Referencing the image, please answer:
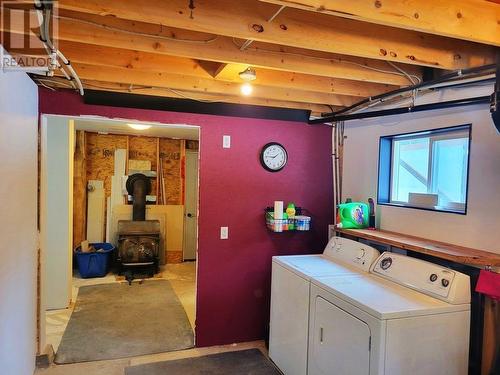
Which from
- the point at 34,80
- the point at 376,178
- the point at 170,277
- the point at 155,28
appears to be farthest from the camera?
the point at 170,277

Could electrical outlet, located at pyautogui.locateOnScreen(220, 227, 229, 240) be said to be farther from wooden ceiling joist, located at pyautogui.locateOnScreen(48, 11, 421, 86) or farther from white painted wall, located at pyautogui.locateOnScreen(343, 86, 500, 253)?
wooden ceiling joist, located at pyautogui.locateOnScreen(48, 11, 421, 86)

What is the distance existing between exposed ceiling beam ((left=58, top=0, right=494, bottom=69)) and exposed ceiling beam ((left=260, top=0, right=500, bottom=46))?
33cm

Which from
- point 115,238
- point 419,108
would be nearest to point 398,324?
point 419,108

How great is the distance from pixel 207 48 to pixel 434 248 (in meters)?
1.82

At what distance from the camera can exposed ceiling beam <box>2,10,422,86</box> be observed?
1.78 m

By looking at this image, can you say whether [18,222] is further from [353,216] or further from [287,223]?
[353,216]

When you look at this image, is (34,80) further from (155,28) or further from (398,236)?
(398,236)

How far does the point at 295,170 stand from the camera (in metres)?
3.55

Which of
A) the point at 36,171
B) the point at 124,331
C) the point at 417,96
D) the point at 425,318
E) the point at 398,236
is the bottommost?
the point at 124,331

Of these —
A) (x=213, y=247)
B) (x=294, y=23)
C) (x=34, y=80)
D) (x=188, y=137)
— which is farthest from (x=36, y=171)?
(x=188, y=137)

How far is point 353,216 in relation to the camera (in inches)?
123

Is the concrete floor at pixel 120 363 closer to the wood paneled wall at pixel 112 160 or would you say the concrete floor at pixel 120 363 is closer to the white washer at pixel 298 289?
the white washer at pixel 298 289

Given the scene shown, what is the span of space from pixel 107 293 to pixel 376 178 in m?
3.60

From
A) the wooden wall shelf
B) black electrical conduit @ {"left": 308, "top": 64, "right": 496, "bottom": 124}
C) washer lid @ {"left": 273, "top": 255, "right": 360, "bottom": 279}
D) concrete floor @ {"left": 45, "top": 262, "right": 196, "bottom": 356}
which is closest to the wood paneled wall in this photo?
concrete floor @ {"left": 45, "top": 262, "right": 196, "bottom": 356}
